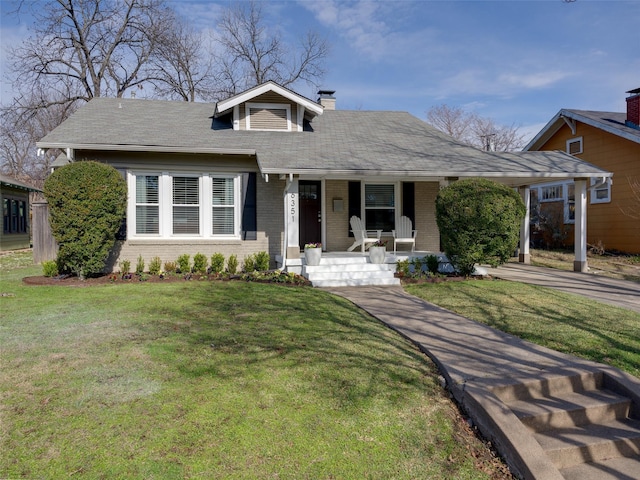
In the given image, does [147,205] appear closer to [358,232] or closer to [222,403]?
[358,232]

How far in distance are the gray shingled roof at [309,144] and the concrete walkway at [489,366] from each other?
174 inches

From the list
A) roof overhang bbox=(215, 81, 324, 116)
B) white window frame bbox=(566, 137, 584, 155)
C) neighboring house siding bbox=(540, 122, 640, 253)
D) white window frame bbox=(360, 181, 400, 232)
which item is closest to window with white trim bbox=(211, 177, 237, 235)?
roof overhang bbox=(215, 81, 324, 116)

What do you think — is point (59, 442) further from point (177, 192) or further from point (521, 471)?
point (177, 192)

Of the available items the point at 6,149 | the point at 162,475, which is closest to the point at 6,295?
the point at 162,475

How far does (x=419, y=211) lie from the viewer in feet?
42.9

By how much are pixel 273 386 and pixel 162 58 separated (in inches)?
1057

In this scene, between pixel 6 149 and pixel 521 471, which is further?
pixel 6 149

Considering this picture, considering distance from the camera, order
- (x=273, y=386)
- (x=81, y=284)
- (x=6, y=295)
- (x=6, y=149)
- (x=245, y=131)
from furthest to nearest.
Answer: (x=6, y=149) → (x=245, y=131) → (x=81, y=284) → (x=6, y=295) → (x=273, y=386)

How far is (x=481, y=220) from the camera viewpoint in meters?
9.38

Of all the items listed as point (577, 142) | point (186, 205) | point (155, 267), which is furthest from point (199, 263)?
point (577, 142)

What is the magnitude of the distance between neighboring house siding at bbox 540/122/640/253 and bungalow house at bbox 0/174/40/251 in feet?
79.9

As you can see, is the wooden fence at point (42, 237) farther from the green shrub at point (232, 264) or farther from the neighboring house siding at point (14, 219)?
the neighboring house siding at point (14, 219)

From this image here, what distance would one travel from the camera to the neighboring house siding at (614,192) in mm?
15203

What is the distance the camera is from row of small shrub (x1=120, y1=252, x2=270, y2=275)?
408 inches
